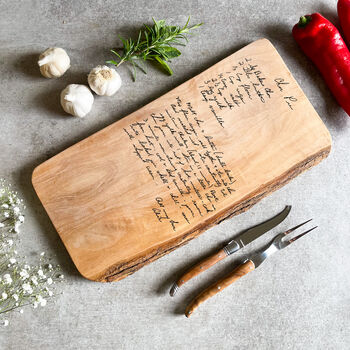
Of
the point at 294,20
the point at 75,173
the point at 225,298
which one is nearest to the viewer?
the point at 75,173

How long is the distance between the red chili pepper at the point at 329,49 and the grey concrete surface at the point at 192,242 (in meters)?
0.06

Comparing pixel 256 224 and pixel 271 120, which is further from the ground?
pixel 271 120

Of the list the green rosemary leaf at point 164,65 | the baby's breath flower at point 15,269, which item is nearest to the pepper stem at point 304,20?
the green rosemary leaf at point 164,65

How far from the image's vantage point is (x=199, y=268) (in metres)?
1.34

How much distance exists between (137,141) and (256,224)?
1.79 feet

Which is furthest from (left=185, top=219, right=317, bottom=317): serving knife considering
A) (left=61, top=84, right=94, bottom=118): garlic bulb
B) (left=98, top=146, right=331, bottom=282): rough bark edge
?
(left=61, top=84, right=94, bottom=118): garlic bulb

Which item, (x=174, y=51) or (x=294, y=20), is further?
(x=294, y=20)

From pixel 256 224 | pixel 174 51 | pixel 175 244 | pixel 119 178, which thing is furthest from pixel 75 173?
pixel 256 224

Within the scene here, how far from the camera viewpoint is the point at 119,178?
1315 mm

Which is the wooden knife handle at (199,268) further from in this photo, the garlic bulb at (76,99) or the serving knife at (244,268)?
the garlic bulb at (76,99)

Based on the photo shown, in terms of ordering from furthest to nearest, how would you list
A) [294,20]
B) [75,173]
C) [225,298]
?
[294,20], [225,298], [75,173]

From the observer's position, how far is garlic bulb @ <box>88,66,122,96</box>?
1311 mm

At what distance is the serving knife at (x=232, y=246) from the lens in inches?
52.8

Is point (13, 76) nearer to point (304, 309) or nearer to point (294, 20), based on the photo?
point (294, 20)
